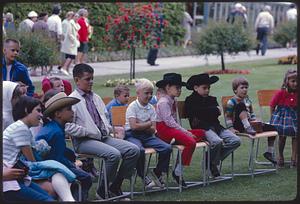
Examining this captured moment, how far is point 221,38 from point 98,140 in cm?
1376

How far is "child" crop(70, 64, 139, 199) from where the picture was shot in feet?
25.0

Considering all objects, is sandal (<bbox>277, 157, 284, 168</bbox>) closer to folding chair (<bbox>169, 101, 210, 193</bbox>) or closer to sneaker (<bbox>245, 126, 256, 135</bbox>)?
sneaker (<bbox>245, 126, 256, 135</bbox>)

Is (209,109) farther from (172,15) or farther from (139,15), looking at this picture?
(172,15)

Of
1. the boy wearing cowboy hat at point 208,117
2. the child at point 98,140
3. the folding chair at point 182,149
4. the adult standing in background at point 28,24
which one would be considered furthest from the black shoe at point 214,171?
the adult standing in background at point 28,24

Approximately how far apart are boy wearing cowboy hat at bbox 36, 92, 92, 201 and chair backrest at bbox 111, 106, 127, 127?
3.98 ft

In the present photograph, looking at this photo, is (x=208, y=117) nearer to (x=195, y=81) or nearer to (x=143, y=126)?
(x=195, y=81)

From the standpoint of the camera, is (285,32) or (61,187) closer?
(61,187)

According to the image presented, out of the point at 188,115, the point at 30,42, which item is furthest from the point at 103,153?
the point at 30,42

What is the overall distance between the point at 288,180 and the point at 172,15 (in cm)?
2199

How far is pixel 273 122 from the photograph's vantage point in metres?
9.74

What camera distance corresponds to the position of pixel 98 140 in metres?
7.77

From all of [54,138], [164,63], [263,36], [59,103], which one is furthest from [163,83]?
[263,36]

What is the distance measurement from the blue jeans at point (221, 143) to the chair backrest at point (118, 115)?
102 centimetres

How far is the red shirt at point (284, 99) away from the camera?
9.58 metres
